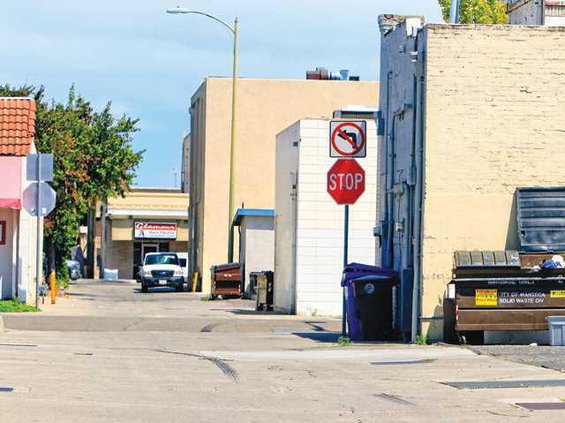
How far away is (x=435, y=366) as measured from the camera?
16641 mm

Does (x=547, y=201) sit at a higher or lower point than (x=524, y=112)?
lower

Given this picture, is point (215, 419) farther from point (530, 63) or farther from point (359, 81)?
point (359, 81)

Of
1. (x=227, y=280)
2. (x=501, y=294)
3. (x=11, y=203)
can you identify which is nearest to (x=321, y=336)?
(x=501, y=294)

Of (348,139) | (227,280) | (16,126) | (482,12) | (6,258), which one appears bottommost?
(227,280)

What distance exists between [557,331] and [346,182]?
438cm

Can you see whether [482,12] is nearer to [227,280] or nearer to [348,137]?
[227,280]

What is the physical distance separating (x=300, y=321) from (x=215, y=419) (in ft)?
57.1

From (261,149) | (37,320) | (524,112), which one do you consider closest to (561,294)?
(524,112)

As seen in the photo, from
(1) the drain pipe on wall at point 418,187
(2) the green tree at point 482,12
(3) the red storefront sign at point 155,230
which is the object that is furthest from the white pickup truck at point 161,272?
(1) the drain pipe on wall at point 418,187

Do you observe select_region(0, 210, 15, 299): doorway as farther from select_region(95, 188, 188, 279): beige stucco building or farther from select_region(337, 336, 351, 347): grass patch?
select_region(95, 188, 188, 279): beige stucco building

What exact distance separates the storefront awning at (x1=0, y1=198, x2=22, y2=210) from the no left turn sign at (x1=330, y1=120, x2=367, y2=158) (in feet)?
40.5

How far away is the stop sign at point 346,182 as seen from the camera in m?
21.2

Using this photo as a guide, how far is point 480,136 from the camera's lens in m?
20.9

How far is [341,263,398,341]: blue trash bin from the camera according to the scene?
840 inches
